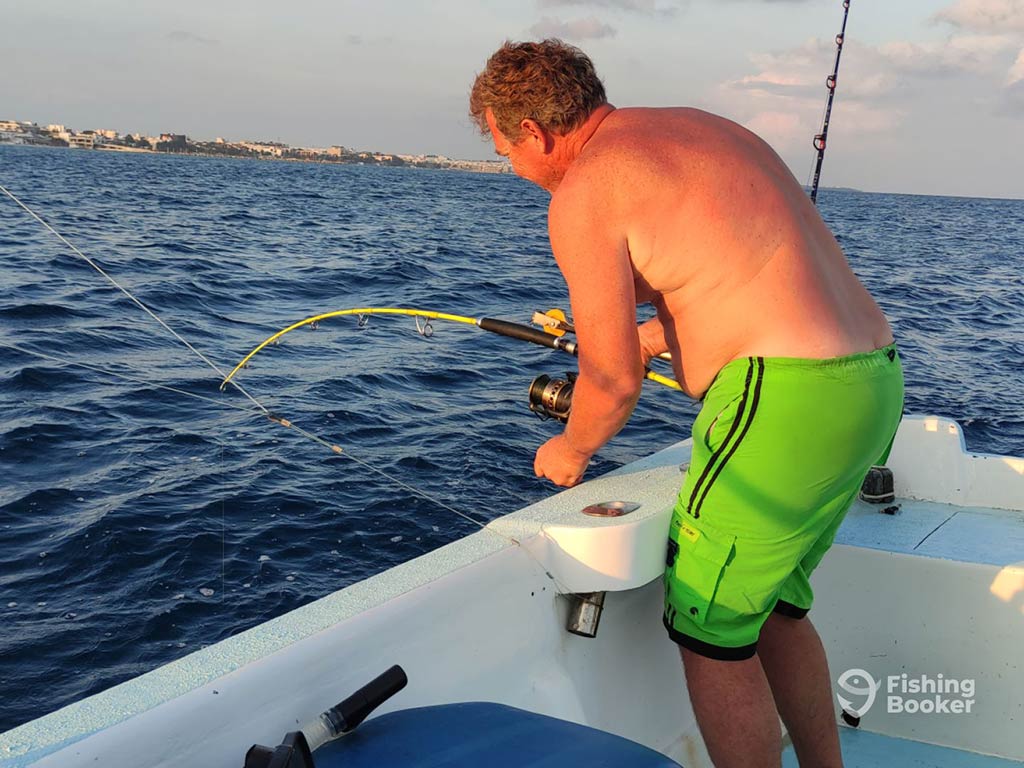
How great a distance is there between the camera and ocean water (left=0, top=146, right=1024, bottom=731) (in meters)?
4.32

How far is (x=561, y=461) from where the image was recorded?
2.34 metres

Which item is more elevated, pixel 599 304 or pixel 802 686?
pixel 599 304

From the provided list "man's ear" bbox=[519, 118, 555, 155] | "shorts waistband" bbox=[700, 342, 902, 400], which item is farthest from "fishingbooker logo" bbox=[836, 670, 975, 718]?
"man's ear" bbox=[519, 118, 555, 155]

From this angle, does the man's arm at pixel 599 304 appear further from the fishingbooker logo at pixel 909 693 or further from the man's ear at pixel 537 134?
the fishingbooker logo at pixel 909 693

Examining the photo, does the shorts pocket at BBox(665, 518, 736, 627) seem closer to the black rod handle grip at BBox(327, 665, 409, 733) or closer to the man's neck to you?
the black rod handle grip at BBox(327, 665, 409, 733)

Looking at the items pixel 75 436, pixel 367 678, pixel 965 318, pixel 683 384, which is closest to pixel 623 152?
pixel 683 384

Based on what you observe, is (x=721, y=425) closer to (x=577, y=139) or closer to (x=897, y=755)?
(x=577, y=139)

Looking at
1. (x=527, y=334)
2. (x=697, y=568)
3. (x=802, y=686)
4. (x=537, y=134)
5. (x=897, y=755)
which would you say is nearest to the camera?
(x=697, y=568)

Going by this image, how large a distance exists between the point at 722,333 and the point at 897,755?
1.60 meters

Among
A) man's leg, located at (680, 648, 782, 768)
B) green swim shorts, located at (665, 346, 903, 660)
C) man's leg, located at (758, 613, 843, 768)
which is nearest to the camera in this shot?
green swim shorts, located at (665, 346, 903, 660)

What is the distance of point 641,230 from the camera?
1914mm

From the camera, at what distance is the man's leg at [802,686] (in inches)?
87.1

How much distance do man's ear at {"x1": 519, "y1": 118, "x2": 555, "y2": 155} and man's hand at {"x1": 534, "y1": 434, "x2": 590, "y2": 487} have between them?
2.22ft

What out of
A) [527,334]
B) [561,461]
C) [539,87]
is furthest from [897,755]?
[539,87]
